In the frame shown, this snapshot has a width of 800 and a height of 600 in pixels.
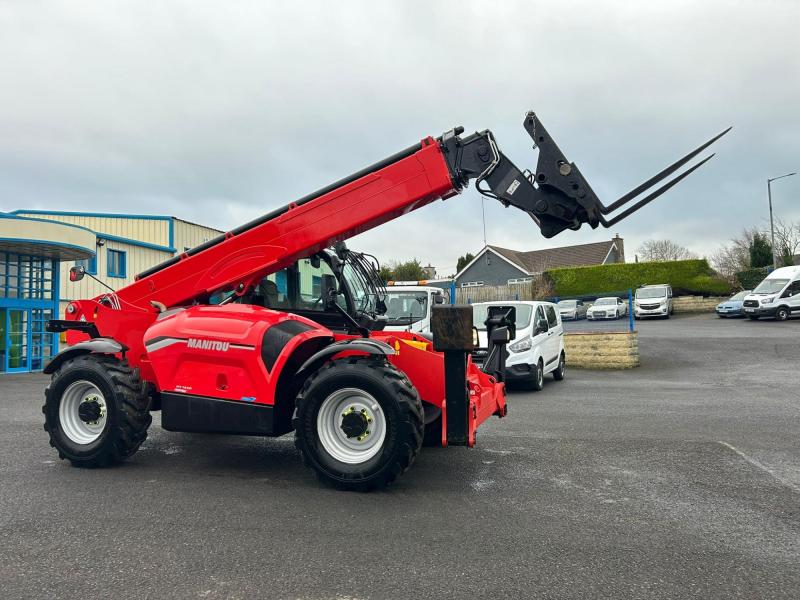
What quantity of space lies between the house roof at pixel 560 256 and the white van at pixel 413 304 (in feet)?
145

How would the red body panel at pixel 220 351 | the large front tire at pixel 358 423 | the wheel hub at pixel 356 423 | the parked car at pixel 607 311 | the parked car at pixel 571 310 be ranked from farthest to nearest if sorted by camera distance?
the parked car at pixel 571 310
the parked car at pixel 607 311
the red body panel at pixel 220 351
the wheel hub at pixel 356 423
the large front tire at pixel 358 423

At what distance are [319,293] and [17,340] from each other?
608 inches

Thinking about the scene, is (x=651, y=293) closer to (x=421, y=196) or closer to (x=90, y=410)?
(x=421, y=196)

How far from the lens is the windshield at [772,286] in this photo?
28.2 m

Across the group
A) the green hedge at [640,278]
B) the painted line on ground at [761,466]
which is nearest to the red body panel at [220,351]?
the painted line on ground at [761,466]

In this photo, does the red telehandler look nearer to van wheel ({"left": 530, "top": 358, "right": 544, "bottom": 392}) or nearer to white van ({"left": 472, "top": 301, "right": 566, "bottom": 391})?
white van ({"left": 472, "top": 301, "right": 566, "bottom": 391})

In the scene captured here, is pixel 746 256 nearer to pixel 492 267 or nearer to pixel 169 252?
pixel 492 267

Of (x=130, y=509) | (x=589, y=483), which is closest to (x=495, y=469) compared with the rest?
(x=589, y=483)

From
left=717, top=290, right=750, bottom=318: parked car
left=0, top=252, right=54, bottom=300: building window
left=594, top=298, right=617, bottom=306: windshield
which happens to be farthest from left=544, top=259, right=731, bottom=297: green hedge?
left=0, top=252, right=54, bottom=300: building window

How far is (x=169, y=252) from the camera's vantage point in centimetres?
2686

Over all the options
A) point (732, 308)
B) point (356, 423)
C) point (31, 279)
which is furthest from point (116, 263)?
point (732, 308)

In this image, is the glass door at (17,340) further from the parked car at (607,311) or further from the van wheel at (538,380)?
the parked car at (607,311)

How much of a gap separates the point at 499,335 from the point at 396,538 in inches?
118

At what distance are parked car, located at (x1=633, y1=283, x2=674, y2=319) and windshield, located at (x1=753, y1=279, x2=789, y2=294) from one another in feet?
16.2
